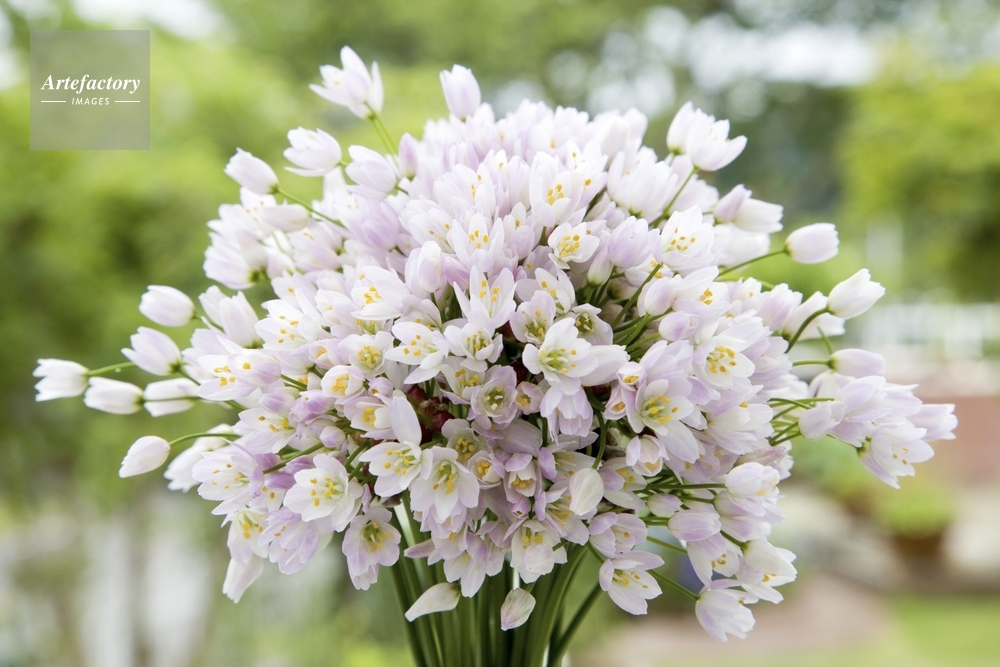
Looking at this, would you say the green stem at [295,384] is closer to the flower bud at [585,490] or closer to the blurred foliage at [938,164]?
the flower bud at [585,490]

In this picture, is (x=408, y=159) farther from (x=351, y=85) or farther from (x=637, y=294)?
(x=637, y=294)

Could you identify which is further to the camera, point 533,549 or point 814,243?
point 814,243

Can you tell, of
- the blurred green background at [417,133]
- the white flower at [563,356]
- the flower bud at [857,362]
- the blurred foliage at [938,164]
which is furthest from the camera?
the blurred foliage at [938,164]

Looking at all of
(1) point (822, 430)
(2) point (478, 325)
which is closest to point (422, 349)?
(2) point (478, 325)

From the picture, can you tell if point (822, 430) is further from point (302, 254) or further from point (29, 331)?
point (29, 331)

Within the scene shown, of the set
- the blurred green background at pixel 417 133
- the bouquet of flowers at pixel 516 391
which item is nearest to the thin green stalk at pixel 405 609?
the bouquet of flowers at pixel 516 391

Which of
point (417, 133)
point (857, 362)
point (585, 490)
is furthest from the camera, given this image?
point (417, 133)

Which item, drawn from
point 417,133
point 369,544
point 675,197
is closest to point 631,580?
point 369,544

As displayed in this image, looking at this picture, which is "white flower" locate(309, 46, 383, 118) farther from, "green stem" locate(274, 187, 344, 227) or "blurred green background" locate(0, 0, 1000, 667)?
"blurred green background" locate(0, 0, 1000, 667)
